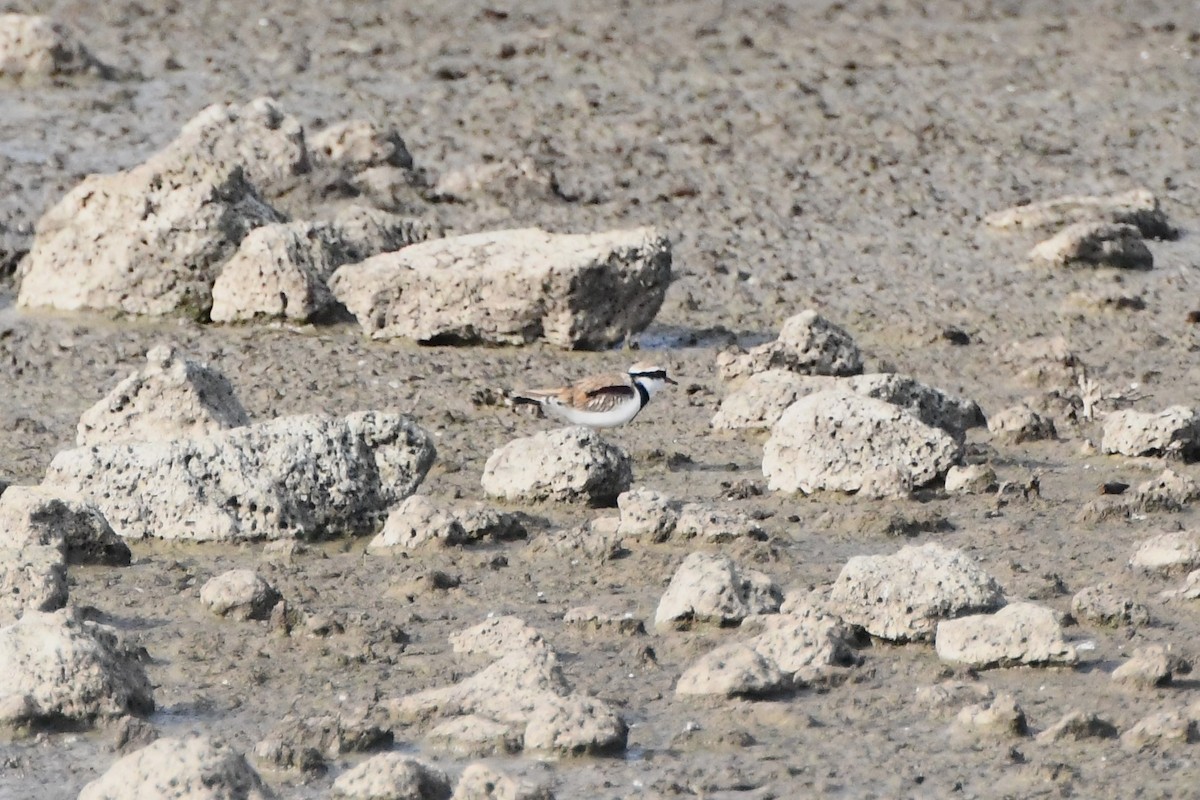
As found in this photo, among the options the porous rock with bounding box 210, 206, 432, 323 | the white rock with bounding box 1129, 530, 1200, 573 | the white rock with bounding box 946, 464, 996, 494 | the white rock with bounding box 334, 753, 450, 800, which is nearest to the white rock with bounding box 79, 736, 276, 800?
the white rock with bounding box 334, 753, 450, 800

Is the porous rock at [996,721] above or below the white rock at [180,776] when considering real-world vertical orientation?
below

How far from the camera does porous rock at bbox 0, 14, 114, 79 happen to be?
15.3 metres

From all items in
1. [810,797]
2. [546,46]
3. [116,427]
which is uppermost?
[810,797]

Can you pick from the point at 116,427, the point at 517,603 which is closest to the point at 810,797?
the point at 517,603

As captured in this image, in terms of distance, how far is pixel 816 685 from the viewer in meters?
5.84

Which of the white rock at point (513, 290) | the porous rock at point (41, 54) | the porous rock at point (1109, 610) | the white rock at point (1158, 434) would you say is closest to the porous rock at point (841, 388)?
the white rock at point (1158, 434)

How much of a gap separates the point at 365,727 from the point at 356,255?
19.8ft

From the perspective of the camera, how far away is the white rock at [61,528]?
699 centimetres

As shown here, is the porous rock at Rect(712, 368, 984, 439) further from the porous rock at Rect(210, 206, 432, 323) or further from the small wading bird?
the porous rock at Rect(210, 206, 432, 323)

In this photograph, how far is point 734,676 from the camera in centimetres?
568

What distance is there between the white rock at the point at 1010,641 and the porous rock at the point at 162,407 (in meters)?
3.11

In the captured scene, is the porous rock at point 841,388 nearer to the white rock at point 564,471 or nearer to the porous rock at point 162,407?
the white rock at point 564,471

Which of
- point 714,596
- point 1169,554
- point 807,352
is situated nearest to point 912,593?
point 714,596

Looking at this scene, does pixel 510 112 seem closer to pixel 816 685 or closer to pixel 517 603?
pixel 517 603
